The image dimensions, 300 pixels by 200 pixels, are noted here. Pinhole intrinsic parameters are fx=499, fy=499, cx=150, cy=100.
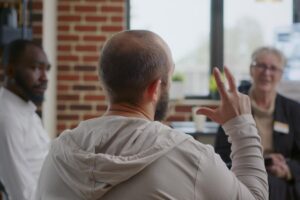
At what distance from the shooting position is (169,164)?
108cm

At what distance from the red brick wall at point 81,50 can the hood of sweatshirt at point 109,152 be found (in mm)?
2959

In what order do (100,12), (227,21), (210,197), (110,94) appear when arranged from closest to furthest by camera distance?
1. (210,197)
2. (110,94)
3. (100,12)
4. (227,21)

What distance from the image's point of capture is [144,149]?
109 cm

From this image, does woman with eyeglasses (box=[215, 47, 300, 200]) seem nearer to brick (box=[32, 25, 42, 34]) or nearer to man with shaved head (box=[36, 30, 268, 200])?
man with shaved head (box=[36, 30, 268, 200])

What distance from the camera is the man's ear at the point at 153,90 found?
1.16 meters

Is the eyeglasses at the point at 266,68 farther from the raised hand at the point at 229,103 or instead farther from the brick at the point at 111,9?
the brick at the point at 111,9

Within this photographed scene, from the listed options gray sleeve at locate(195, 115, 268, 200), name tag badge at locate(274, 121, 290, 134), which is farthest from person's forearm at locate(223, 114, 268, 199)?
name tag badge at locate(274, 121, 290, 134)

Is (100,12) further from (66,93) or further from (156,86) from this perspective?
(156,86)

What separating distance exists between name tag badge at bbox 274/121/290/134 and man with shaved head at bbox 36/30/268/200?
Answer: 138 centimetres

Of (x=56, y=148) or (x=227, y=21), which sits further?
(x=227, y=21)

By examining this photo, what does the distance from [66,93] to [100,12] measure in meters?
0.73

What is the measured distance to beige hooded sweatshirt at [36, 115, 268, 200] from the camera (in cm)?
108

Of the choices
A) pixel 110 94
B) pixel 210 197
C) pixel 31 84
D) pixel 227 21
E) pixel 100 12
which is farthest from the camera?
pixel 227 21

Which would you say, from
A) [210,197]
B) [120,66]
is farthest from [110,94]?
[210,197]
